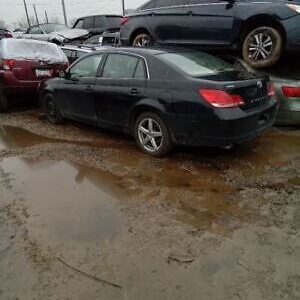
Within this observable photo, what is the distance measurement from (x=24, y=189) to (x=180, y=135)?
203 centimetres

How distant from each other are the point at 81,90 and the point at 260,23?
329 cm

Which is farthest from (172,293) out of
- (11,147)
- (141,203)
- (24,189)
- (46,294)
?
(11,147)

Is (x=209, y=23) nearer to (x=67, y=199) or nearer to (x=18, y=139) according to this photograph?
(x=18, y=139)

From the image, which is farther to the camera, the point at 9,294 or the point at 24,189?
the point at 24,189

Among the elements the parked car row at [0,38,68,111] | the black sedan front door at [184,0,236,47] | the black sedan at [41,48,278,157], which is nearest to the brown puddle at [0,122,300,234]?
the black sedan at [41,48,278,157]

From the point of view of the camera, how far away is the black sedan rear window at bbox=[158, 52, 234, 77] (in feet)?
17.9

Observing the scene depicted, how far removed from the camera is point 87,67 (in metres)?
6.80

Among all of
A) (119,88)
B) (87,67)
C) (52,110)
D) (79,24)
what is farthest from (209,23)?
(79,24)

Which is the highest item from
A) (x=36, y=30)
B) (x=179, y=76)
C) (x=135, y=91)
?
(x=179, y=76)

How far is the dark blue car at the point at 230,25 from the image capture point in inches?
263

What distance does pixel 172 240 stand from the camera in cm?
358

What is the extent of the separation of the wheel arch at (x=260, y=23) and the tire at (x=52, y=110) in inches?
140

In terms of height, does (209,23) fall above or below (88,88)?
above

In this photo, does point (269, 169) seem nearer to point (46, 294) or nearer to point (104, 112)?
point (104, 112)
